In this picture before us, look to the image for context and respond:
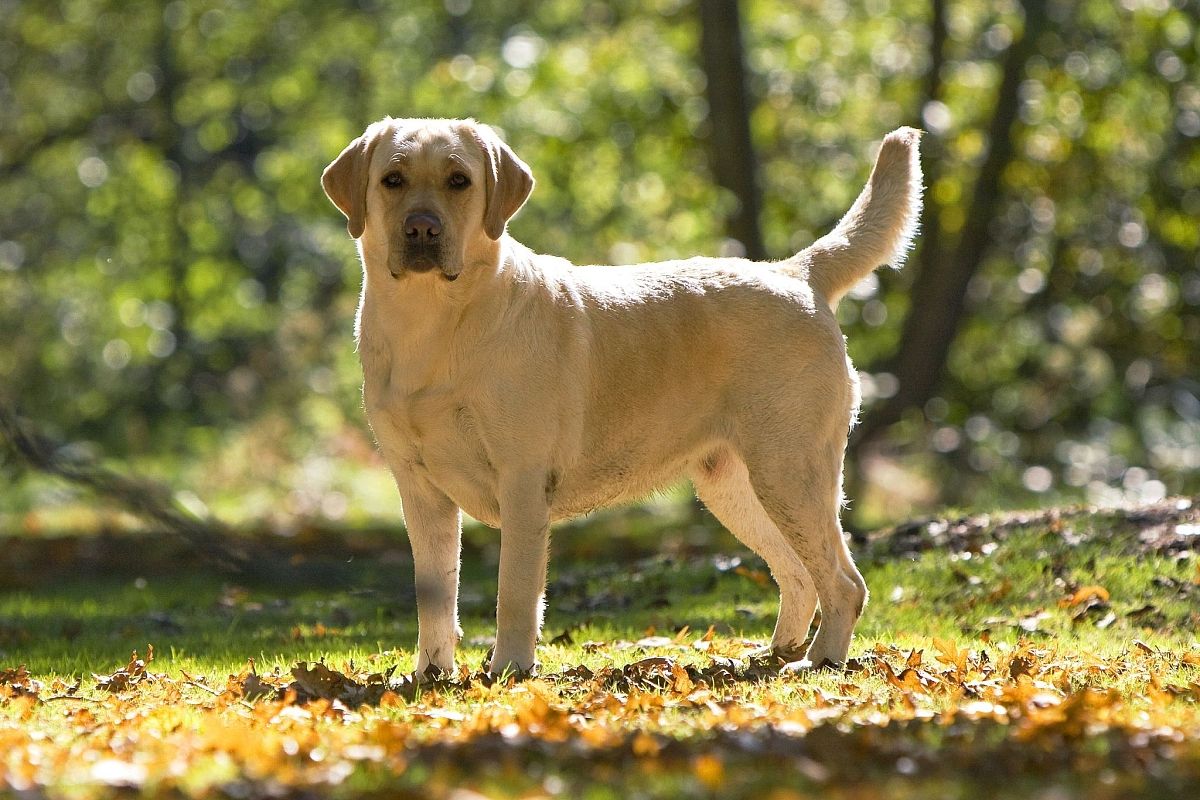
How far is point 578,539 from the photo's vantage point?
13719 millimetres

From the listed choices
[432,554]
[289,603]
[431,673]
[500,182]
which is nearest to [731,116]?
[289,603]

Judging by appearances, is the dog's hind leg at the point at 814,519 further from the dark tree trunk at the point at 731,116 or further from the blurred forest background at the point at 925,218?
the dark tree trunk at the point at 731,116

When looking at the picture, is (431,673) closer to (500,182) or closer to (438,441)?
(438,441)

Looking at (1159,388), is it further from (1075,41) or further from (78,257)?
(78,257)

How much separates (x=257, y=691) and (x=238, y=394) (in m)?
14.6

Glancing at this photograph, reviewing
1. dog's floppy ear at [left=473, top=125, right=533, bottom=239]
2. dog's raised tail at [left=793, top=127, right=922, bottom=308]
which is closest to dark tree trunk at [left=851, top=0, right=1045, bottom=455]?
dog's raised tail at [left=793, top=127, right=922, bottom=308]

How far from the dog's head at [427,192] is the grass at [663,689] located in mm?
1205

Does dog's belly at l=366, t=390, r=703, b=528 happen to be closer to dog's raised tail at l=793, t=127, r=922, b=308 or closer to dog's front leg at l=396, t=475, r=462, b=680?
dog's front leg at l=396, t=475, r=462, b=680

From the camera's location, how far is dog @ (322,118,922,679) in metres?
5.65

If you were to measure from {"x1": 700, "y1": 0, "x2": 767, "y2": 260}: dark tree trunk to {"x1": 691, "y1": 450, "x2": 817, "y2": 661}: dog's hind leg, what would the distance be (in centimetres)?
738

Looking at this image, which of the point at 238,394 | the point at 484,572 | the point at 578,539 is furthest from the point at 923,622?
the point at 238,394

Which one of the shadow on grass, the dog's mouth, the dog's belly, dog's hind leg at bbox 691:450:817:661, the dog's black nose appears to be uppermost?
the dog's black nose

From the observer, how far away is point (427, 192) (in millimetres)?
5621

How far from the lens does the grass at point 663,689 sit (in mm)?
3846
